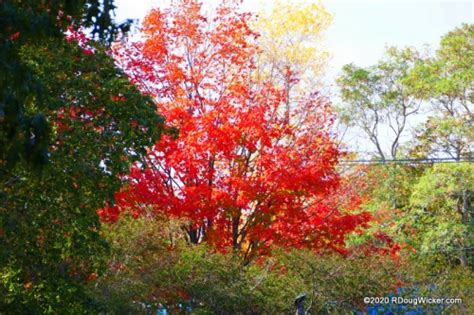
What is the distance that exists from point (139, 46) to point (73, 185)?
22.9 feet

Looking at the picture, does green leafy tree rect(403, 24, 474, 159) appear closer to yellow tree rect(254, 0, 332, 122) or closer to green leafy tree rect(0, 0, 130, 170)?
yellow tree rect(254, 0, 332, 122)

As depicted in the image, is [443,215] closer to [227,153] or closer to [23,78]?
[227,153]

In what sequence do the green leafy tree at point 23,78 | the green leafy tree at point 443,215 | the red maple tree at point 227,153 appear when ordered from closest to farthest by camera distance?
the green leafy tree at point 23,78
the red maple tree at point 227,153
the green leafy tree at point 443,215

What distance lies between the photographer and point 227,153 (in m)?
17.4

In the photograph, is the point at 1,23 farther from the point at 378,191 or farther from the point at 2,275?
the point at 378,191

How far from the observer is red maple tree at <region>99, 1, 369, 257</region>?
17047 millimetres

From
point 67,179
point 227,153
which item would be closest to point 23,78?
point 67,179

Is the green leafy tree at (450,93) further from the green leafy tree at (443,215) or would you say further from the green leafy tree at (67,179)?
the green leafy tree at (67,179)

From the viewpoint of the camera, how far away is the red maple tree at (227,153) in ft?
55.9

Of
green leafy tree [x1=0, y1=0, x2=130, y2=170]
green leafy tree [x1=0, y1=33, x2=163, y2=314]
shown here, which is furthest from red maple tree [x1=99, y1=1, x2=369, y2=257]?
green leafy tree [x1=0, y1=0, x2=130, y2=170]

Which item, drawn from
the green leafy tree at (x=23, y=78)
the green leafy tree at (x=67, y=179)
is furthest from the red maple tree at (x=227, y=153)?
the green leafy tree at (x=23, y=78)

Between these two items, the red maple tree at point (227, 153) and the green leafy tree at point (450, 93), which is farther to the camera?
the green leafy tree at point (450, 93)

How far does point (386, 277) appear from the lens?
16609mm

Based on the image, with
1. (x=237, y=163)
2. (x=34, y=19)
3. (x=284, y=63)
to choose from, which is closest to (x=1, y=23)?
(x=34, y=19)
